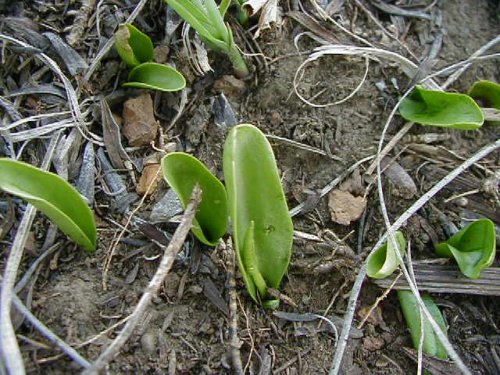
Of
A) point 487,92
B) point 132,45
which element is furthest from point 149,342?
point 487,92

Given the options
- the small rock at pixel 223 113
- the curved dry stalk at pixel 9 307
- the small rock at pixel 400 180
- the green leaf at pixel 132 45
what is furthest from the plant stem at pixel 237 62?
the curved dry stalk at pixel 9 307

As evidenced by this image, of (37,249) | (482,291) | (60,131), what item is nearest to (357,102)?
(482,291)

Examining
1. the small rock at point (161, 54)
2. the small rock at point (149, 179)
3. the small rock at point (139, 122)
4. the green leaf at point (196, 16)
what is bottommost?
the small rock at point (149, 179)

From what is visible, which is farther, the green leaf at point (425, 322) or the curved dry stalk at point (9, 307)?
the green leaf at point (425, 322)

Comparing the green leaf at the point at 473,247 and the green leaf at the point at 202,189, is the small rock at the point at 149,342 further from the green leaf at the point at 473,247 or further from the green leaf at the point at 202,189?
the green leaf at the point at 473,247

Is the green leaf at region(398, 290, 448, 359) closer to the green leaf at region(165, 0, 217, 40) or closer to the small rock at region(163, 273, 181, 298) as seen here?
the small rock at region(163, 273, 181, 298)

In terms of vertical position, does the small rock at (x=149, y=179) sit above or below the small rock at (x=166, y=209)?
above

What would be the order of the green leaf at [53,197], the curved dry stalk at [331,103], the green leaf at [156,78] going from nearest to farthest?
the green leaf at [53,197] → the green leaf at [156,78] → the curved dry stalk at [331,103]
